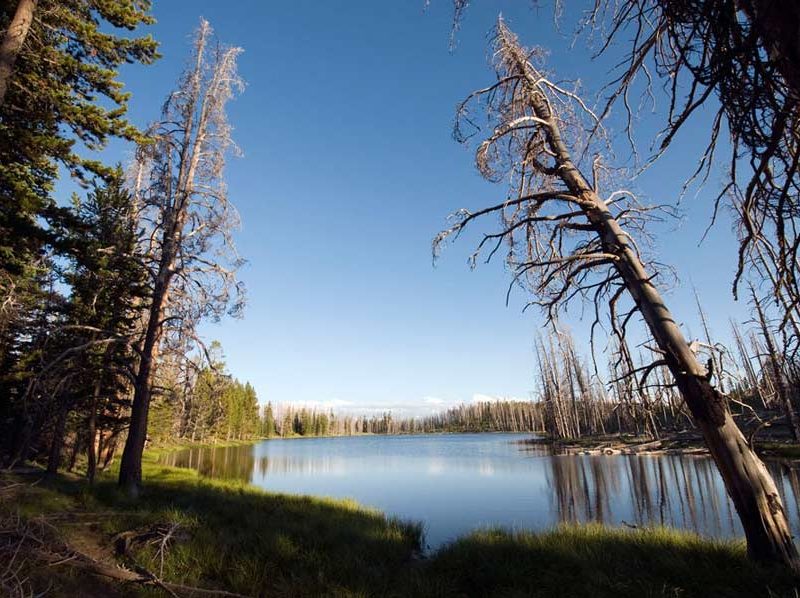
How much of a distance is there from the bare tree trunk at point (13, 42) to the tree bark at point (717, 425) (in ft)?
34.3

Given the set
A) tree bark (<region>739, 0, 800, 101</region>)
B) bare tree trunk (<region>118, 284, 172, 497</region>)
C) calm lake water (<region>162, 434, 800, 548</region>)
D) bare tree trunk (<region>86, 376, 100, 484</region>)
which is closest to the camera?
tree bark (<region>739, 0, 800, 101</region>)

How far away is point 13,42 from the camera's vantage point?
26.5 feet

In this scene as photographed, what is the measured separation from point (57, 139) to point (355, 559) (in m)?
11.1

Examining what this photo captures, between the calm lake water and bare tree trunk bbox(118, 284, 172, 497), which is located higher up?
bare tree trunk bbox(118, 284, 172, 497)

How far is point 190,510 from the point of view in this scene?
1048cm

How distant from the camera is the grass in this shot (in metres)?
5.75

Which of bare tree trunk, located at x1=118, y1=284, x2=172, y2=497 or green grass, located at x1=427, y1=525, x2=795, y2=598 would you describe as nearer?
green grass, located at x1=427, y1=525, x2=795, y2=598

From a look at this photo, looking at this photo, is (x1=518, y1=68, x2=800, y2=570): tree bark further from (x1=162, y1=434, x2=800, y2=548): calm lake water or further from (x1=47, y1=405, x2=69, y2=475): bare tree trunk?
(x1=47, y1=405, x2=69, y2=475): bare tree trunk

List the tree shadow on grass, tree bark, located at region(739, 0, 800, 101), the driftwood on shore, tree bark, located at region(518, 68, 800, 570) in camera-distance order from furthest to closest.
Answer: the tree shadow on grass, the driftwood on shore, tree bark, located at region(518, 68, 800, 570), tree bark, located at region(739, 0, 800, 101)

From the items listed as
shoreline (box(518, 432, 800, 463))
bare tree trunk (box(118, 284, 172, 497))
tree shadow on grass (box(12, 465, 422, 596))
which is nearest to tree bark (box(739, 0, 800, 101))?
tree shadow on grass (box(12, 465, 422, 596))

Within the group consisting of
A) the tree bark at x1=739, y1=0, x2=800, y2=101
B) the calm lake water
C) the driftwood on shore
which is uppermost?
the tree bark at x1=739, y1=0, x2=800, y2=101

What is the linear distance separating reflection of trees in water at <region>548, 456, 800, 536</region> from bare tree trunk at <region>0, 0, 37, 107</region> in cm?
1717

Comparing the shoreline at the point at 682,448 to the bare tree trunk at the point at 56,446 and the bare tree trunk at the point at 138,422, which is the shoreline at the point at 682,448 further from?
the bare tree trunk at the point at 56,446

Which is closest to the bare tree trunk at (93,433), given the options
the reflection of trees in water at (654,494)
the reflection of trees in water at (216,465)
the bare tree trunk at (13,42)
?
the reflection of trees in water at (216,465)
